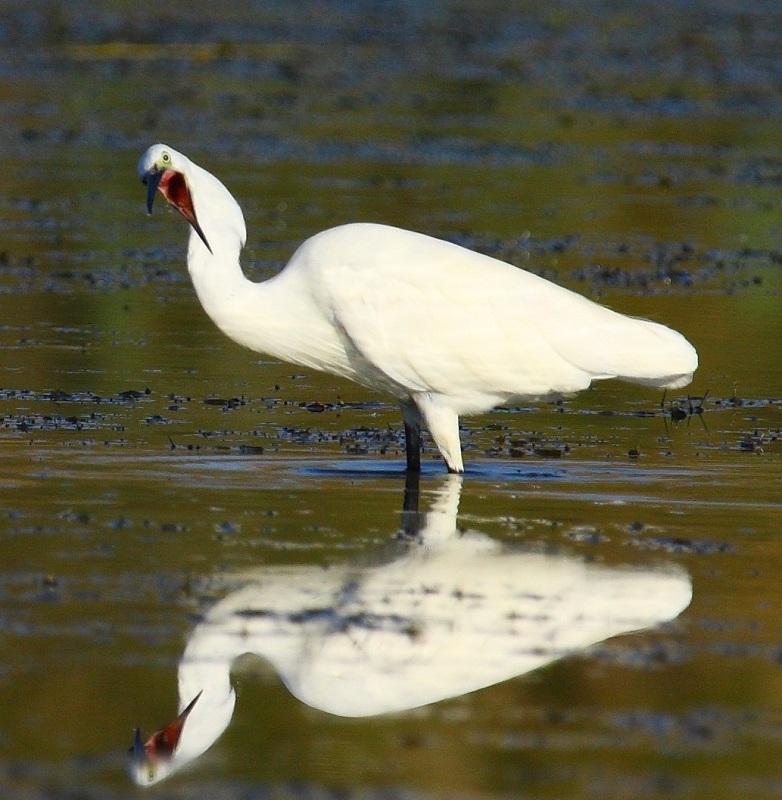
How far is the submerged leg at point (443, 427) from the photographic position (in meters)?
9.71

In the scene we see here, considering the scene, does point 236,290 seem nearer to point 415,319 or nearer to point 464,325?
point 415,319

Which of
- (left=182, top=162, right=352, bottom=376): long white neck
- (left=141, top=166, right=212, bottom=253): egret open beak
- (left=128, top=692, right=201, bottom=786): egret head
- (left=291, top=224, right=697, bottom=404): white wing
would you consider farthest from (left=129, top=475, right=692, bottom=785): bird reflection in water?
(left=141, top=166, right=212, bottom=253): egret open beak

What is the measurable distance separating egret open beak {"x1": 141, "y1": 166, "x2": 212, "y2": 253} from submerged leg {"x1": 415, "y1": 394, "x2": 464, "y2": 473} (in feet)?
4.21

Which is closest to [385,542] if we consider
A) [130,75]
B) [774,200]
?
[774,200]

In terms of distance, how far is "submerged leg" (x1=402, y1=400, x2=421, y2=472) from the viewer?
9.82m

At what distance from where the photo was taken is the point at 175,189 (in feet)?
31.8

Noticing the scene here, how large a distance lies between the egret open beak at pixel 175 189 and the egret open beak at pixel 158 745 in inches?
147

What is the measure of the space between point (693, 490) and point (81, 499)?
285 centimetres

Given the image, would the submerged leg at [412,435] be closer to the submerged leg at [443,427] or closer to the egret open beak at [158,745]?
the submerged leg at [443,427]

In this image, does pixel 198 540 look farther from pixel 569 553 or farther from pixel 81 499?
pixel 569 553

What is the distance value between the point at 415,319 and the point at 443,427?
1.79 ft

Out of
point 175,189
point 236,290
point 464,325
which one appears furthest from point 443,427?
point 175,189

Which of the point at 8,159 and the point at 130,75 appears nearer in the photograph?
the point at 8,159

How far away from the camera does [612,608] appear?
7422mm
